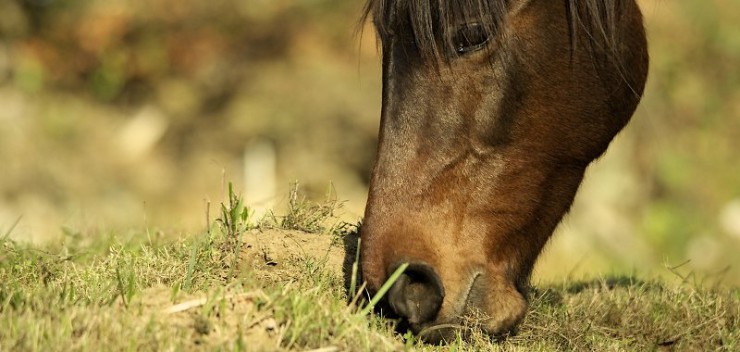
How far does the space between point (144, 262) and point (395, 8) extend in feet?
3.93

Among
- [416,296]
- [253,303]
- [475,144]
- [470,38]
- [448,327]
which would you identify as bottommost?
[448,327]

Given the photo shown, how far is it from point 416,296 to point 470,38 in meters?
0.86

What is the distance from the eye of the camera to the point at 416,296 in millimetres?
2566

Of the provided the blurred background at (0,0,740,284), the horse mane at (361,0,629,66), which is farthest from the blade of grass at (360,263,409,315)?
the blurred background at (0,0,740,284)

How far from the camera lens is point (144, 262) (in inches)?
113

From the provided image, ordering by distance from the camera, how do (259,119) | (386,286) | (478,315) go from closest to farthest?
1. (386,286)
2. (478,315)
3. (259,119)

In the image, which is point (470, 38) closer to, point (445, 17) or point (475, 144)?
point (445, 17)

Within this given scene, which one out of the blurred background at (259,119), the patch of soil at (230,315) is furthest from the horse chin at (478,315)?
the blurred background at (259,119)

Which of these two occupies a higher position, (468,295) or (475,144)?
(475,144)

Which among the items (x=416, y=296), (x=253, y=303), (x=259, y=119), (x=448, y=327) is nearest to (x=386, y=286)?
(x=416, y=296)

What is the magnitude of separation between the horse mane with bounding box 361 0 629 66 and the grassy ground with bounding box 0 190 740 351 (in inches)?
31.3

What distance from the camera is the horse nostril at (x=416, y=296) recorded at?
254 centimetres

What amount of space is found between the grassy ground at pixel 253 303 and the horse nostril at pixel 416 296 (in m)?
0.08

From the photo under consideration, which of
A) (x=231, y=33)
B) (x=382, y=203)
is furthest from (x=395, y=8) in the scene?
(x=231, y=33)
